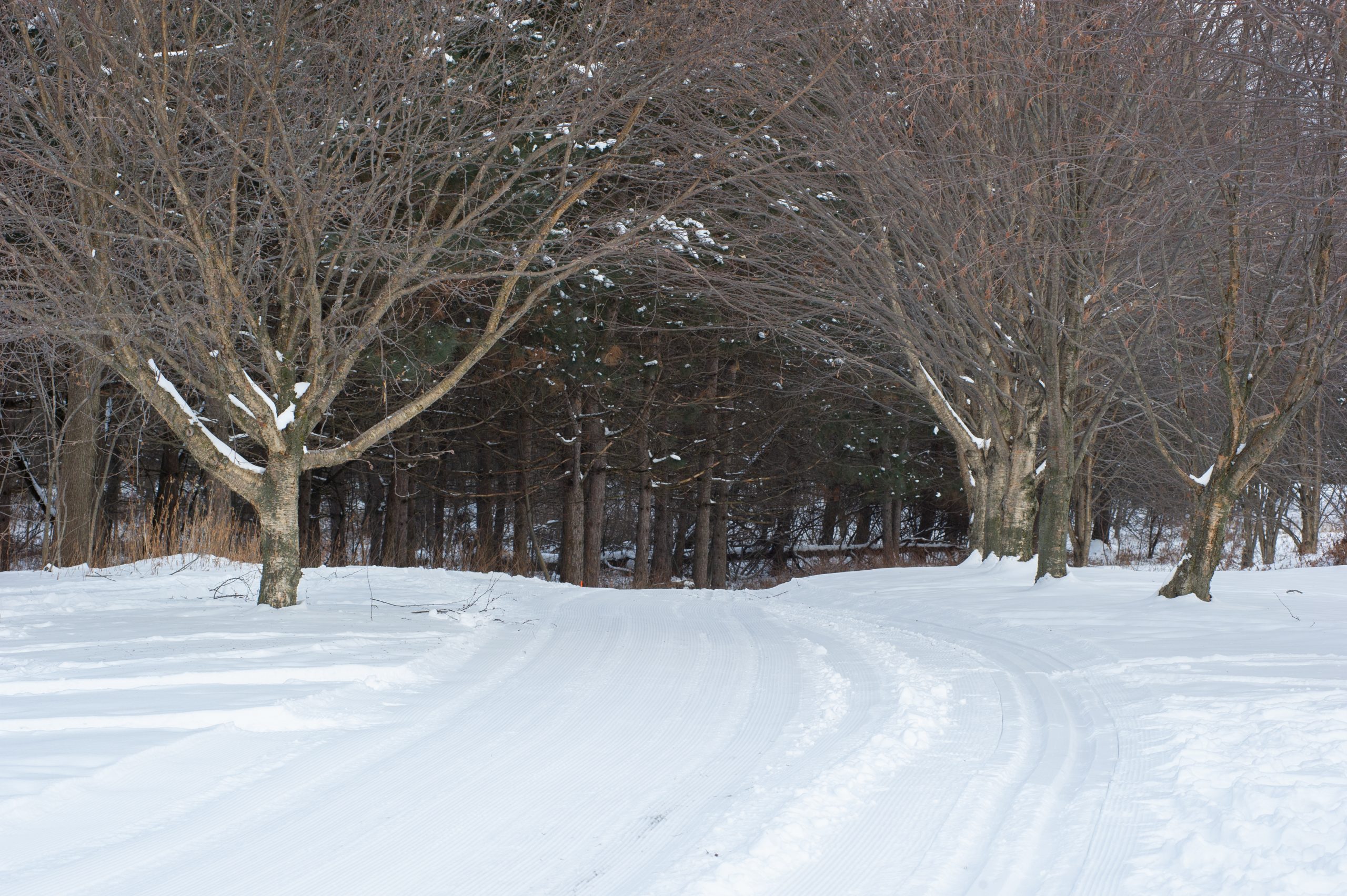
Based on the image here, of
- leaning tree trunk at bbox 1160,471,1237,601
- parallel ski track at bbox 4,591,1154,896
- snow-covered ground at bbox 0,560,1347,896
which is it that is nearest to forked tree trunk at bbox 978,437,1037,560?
leaning tree trunk at bbox 1160,471,1237,601

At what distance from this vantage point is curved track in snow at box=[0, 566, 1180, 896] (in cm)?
320

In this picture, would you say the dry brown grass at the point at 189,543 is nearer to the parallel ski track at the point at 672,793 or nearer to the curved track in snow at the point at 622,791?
the curved track in snow at the point at 622,791

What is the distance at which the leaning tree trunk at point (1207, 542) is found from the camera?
9.40m

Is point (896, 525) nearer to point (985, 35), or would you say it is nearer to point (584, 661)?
point (985, 35)

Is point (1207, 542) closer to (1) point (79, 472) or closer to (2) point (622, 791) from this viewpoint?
(2) point (622, 791)

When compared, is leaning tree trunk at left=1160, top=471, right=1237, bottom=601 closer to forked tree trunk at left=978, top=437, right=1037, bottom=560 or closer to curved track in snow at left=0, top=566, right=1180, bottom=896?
curved track in snow at left=0, top=566, right=1180, bottom=896

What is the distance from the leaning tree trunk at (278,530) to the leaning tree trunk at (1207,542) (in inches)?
322

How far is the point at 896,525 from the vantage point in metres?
27.3

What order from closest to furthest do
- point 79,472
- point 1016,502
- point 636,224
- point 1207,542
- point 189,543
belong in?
1. point 1207,542
2. point 636,224
3. point 189,543
4. point 1016,502
5. point 79,472

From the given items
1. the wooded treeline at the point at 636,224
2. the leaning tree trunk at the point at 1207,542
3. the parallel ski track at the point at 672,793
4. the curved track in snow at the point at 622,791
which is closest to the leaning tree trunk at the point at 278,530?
the wooded treeline at the point at 636,224

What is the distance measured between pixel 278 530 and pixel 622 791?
229 inches

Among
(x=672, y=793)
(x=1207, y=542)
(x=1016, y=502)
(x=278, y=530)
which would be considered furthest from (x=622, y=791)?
(x=1016, y=502)

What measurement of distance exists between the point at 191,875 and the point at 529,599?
854 cm

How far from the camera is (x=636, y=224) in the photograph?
10.7 m
